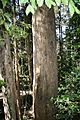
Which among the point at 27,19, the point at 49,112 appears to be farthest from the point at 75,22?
the point at 49,112

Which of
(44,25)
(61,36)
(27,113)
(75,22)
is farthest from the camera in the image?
(61,36)

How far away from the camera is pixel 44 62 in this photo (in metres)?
7.22

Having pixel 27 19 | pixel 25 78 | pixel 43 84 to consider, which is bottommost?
pixel 25 78

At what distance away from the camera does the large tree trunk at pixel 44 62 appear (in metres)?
7.21

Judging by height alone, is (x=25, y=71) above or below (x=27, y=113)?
above

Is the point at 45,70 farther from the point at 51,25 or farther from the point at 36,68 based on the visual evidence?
the point at 51,25

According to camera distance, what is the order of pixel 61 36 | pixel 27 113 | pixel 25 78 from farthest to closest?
pixel 61 36, pixel 25 78, pixel 27 113

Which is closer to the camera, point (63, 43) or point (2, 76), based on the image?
point (2, 76)

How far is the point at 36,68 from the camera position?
7.29 metres

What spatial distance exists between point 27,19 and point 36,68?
410 cm

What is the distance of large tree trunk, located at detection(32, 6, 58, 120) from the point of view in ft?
23.7

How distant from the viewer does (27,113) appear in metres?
10.5

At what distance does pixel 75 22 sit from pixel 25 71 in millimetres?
4171

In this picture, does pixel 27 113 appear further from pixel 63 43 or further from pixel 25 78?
pixel 63 43
